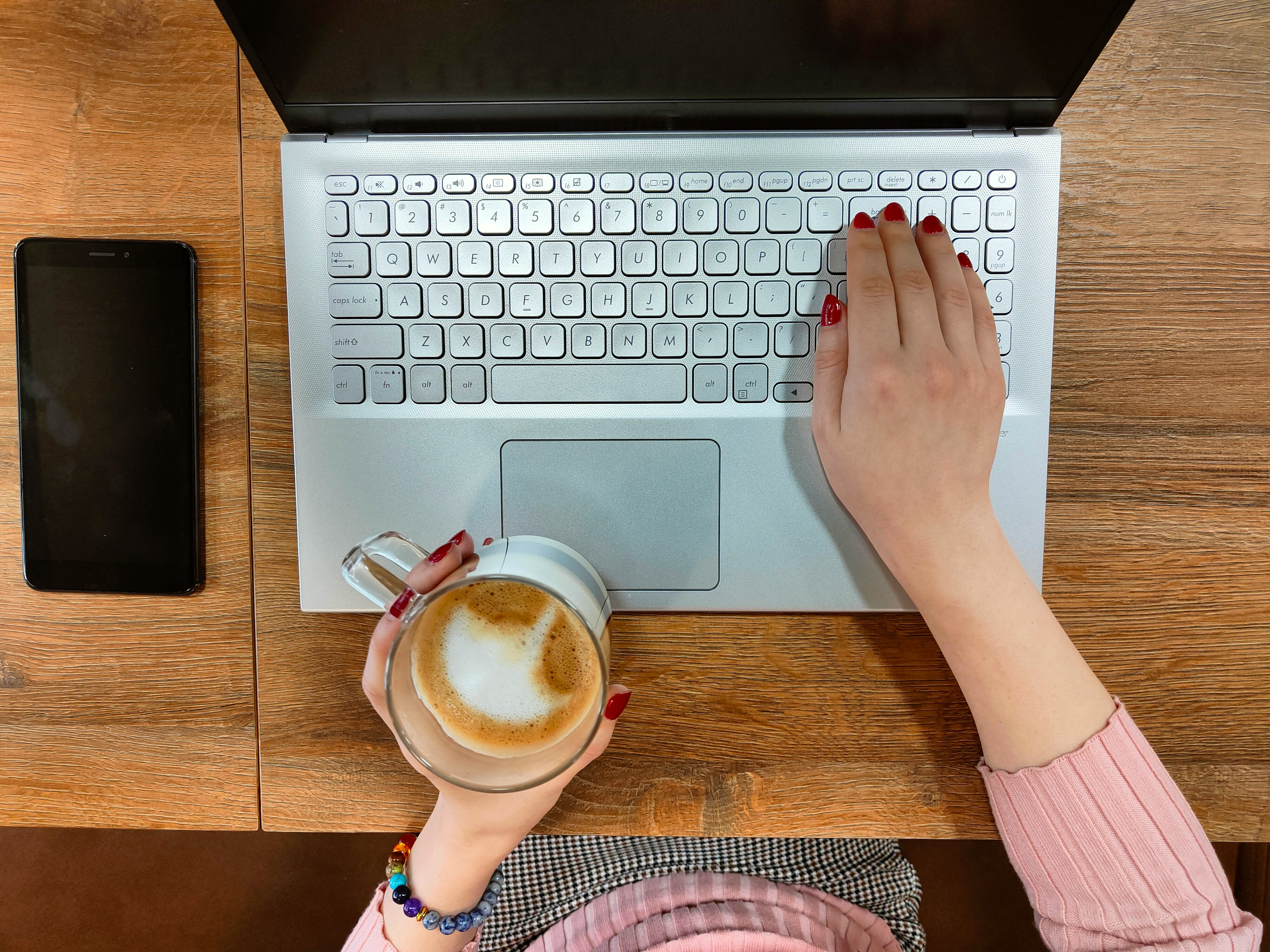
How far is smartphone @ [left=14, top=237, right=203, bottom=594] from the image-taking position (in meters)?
0.57

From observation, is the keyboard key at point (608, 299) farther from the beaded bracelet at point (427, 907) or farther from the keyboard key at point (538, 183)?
the beaded bracelet at point (427, 907)

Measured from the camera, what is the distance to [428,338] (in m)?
0.53

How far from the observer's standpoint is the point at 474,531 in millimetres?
547

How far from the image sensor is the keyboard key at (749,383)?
20.9 inches

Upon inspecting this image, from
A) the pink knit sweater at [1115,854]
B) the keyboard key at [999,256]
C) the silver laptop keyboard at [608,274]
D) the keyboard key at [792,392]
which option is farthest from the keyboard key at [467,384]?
the pink knit sweater at [1115,854]

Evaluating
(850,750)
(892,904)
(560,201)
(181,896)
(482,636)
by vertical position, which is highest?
(560,201)

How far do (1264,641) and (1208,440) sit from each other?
0.17m

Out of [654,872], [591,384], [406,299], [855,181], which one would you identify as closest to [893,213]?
[855,181]

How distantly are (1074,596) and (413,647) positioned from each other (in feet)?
1.66

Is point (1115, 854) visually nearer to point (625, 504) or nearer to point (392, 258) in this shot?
point (625, 504)

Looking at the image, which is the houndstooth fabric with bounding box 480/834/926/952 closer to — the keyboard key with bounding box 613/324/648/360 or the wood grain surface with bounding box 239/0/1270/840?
the wood grain surface with bounding box 239/0/1270/840

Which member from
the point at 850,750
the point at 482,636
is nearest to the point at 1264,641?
the point at 850,750

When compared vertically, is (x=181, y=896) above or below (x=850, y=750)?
below

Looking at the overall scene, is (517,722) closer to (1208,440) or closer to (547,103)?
(547,103)
